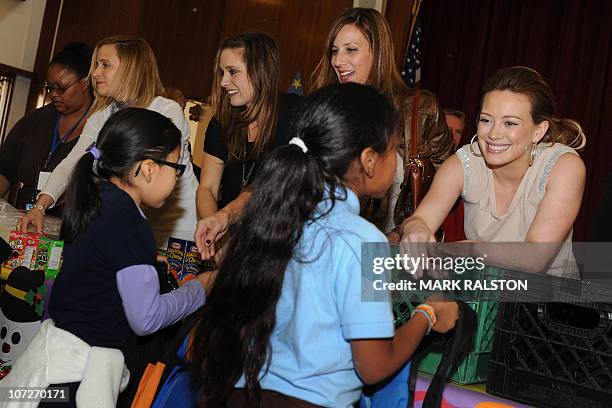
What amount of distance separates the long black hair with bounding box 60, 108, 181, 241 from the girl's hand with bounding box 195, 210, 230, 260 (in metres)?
0.24

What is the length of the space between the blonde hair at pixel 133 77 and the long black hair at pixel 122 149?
78 centimetres

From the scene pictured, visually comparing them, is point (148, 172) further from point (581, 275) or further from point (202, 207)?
point (581, 275)

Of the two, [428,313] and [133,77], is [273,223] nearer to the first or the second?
[428,313]

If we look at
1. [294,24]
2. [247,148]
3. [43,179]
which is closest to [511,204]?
[247,148]

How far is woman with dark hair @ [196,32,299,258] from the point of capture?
2.73 metres

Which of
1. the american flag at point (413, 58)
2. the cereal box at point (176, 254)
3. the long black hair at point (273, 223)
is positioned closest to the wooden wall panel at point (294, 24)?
the american flag at point (413, 58)

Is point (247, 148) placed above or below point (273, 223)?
above

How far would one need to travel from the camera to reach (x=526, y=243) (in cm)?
195

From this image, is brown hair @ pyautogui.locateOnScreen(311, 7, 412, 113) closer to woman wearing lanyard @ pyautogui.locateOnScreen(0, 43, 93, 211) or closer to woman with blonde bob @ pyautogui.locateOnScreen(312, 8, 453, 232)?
woman with blonde bob @ pyautogui.locateOnScreen(312, 8, 453, 232)

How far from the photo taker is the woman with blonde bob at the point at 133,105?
2.93m

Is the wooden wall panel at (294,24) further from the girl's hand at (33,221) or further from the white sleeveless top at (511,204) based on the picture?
the white sleeveless top at (511,204)

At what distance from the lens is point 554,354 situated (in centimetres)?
154

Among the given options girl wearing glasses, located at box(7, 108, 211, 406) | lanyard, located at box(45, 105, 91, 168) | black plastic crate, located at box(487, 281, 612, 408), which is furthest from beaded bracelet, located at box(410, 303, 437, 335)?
lanyard, located at box(45, 105, 91, 168)

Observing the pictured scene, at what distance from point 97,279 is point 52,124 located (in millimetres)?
2237
